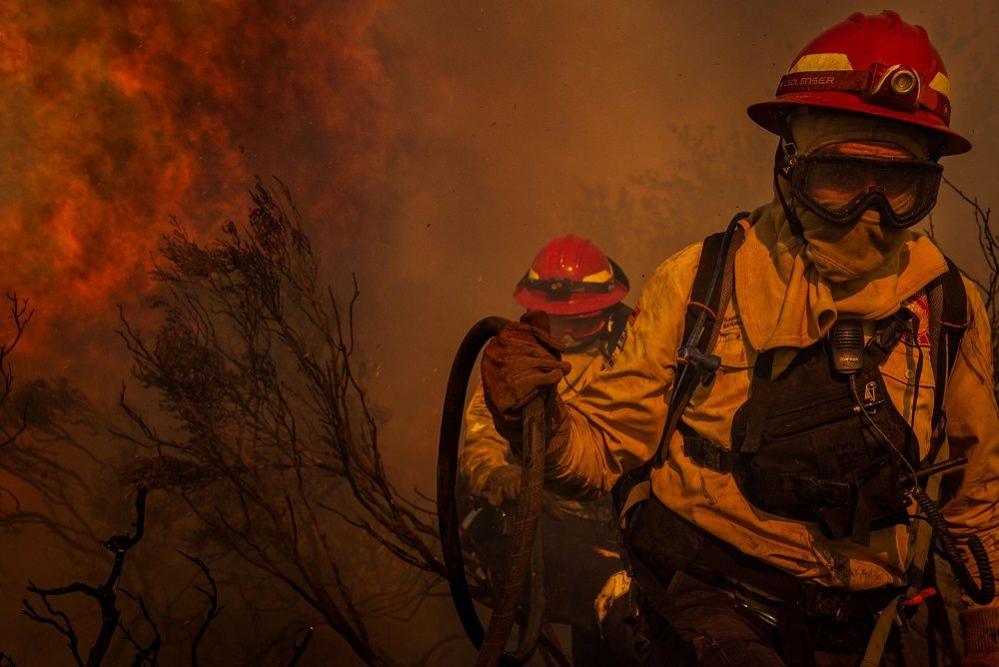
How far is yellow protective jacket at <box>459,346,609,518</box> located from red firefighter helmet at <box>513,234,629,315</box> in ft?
1.51

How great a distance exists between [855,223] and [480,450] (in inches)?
122

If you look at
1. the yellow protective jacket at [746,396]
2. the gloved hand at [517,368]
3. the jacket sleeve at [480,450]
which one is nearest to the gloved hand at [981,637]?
the yellow protective jacket at [746,396]

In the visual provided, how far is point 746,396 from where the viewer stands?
2344 millimetres

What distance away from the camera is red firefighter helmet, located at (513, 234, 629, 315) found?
19.2 ft

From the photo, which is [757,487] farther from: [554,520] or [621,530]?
[554,520]

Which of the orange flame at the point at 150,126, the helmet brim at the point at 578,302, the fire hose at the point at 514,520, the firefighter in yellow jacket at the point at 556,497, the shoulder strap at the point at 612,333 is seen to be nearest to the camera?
the fire hose at the point at 514,520

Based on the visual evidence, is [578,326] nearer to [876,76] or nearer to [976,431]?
[976,431]

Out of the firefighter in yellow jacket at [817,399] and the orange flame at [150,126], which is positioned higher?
the orange flame at [150,126]

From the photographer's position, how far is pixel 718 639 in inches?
83.4

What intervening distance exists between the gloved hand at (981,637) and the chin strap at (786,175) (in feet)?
4.20

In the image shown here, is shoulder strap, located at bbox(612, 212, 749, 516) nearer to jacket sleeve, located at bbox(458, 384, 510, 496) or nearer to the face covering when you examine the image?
the face covering

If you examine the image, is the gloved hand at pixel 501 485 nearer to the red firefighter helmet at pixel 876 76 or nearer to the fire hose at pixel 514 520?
the fire hose at pixel 514 520

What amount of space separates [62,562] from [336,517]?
2565mm

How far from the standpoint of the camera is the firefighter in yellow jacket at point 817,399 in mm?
2246
